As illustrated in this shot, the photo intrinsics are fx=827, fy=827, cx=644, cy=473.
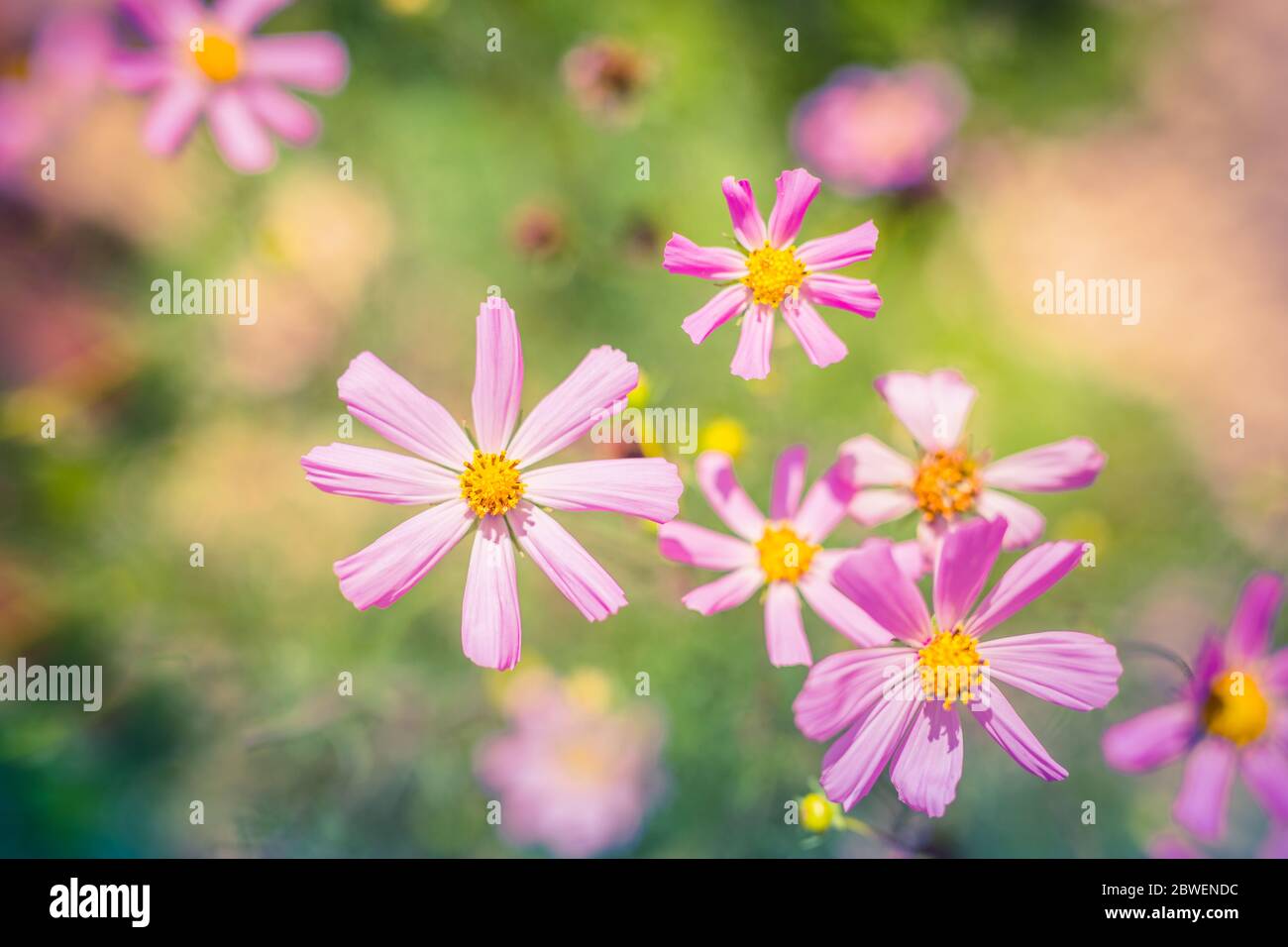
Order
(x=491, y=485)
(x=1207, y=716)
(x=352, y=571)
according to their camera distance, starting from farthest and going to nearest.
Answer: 1. (x=1207, y=716)
2. (x=491, y=485)
3. (x=352, y=571)

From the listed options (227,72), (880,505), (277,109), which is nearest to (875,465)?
(880,505)

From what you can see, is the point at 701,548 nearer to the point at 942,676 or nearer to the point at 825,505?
the point at 825,505

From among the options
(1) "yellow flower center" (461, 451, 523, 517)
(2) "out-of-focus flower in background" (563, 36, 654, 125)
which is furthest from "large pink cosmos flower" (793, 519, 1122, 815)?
(2) "out-of-focus flower in background" (563, 36, 654, 125)

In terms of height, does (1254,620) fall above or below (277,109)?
below

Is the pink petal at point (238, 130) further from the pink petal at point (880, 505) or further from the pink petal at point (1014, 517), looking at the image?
the pink petal at point (1014, 517)

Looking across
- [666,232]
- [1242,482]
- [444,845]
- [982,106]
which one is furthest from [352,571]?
[1242,482]

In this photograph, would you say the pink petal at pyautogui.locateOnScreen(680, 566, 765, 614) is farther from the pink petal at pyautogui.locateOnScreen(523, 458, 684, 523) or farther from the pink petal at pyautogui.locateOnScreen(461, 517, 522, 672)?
the pink petal at pyautogui.locateOnScreen(461, 517, 522, 672)

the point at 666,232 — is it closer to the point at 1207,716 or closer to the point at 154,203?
the point at 154,203
